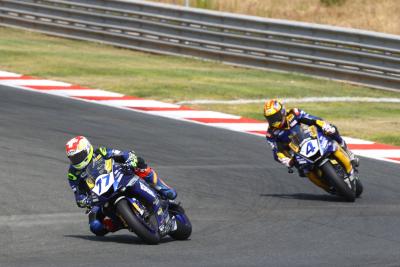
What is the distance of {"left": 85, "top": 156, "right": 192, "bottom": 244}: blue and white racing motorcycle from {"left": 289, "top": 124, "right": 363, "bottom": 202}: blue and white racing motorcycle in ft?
11.4

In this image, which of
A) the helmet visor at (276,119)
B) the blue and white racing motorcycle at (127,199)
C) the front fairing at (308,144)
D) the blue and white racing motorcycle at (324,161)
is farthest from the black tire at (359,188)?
the blue and white racing motorcycle at (127,199)

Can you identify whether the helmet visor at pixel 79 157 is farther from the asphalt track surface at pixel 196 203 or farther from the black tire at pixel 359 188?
the black tire at pixel 359 188

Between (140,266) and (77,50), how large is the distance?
63.6 ft

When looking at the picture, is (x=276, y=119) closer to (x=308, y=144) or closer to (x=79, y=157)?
(x=308, y=144)

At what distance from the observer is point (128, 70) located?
26.6 meters

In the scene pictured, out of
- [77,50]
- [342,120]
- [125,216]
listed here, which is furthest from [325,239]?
[77,50]

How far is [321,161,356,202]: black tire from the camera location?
1453 centimetres

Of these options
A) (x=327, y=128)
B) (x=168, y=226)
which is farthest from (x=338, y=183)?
(x=168, y=226)

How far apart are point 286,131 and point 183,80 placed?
10.6m

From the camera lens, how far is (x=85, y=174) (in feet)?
37.6

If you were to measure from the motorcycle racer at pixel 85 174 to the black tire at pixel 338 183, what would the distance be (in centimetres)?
337

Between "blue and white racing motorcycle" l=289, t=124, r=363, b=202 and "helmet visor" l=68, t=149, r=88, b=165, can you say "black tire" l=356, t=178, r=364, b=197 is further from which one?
"helmet visor" l=68, t=149, r=88, b=165

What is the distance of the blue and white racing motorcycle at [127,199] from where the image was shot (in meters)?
11.3

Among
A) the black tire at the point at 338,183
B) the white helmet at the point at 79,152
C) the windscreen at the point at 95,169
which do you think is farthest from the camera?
the black tire at the point at 338,183
